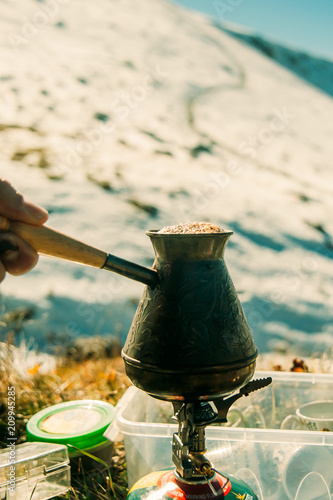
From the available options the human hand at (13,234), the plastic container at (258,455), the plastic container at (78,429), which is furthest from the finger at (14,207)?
the plastic container at (78,429)

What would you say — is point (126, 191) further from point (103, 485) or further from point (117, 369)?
point (103, 485)

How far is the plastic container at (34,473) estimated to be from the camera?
6.51ft

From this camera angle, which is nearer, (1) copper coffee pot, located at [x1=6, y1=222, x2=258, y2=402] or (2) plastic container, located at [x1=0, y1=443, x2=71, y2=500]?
(1) copper coffee pot, located at [x1=6, y1=222, x2=258, y2=402]

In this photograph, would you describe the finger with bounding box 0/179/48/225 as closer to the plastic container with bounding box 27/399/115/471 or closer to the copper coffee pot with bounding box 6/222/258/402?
the copper coffee pot with bounding box 6/222/258/402

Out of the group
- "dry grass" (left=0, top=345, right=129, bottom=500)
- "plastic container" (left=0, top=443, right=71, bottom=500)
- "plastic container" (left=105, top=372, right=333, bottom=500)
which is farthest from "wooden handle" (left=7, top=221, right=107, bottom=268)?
"dry grass" (left=0, top=345, right=129, bottom=500)

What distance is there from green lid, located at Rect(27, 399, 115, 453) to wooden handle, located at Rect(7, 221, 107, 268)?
52.8 inches

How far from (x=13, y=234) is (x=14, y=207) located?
0.27 feet

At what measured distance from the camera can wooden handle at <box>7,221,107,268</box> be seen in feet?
4.33

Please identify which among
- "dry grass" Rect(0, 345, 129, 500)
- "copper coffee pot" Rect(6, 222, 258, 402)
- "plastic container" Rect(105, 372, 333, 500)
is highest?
"copper coffee pot" Rect(6, 222, 258, 402)

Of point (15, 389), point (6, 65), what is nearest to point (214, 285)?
point (15, 389)

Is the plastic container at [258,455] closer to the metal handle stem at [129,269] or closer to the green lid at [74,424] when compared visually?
the green lid at [74,424]

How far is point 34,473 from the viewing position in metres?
2.06

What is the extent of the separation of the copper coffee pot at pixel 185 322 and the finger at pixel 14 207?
93 millimetres

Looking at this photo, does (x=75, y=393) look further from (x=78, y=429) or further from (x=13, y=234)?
(x=13, y=234)
